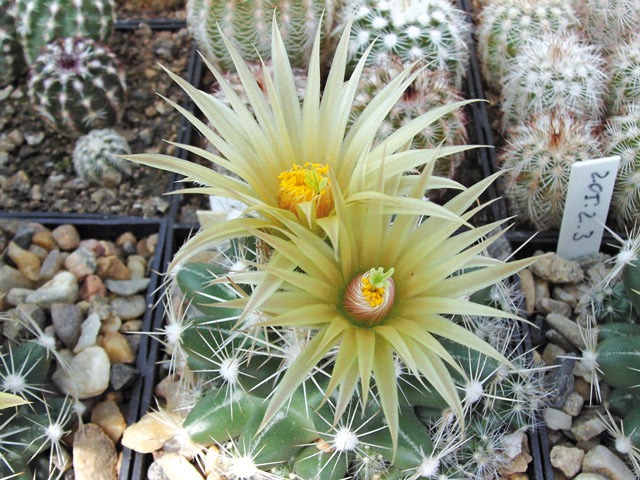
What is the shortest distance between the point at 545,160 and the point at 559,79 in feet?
0.89

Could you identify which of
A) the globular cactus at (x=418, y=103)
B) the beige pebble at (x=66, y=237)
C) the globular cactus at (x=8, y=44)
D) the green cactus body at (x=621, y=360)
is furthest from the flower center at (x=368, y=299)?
the globular cactus at (x=8, y=44)

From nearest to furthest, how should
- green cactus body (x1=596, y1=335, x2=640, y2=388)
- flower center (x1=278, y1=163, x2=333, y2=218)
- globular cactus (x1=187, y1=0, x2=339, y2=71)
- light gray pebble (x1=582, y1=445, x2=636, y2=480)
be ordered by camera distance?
flower center (x1=278, y1=163, x2=333, y2=218) < green cactus body (x1=596, y1=335, x2=640, y2=388) < light gray pebble (x1=582, y1=445, x2=636, y2=480) < globular cactus (x1=187, y1=0, x2=339, y2=71)

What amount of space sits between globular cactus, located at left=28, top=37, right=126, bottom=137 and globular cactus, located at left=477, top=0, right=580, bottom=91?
3.61ft

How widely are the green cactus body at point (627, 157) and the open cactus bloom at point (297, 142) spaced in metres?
0.79

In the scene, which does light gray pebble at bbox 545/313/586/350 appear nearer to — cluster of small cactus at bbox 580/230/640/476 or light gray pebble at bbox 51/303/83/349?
cluster of small cactus at bbox 580/230/640/476

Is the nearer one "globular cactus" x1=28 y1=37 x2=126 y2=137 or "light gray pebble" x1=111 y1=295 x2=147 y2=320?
"light gray pebble" x1=111 y1=295 x2=147 y2=320

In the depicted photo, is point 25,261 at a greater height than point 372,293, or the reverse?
point 372,293

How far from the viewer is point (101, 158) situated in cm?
192

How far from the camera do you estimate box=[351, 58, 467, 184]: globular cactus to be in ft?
5.23

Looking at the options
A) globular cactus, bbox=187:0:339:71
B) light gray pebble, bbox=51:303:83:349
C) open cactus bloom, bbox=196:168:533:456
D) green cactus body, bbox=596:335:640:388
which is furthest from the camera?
globular cactus, bbox=187:0:339:71

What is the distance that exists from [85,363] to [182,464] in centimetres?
34

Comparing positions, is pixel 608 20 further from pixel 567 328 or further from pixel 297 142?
pixel 297 142

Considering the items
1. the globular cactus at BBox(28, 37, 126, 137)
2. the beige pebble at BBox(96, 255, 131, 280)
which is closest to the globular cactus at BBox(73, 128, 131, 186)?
the globular cactus at BBox(28, 37, 126, 137)

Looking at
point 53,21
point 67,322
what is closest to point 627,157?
point 67,322
